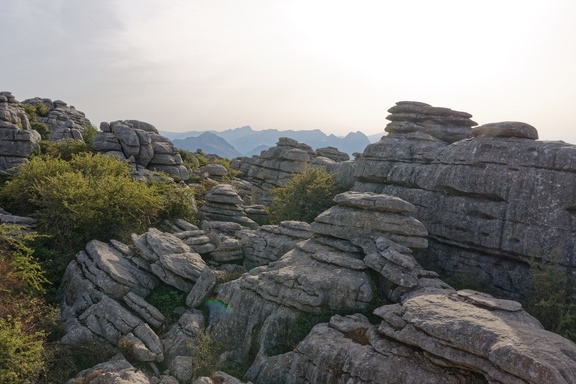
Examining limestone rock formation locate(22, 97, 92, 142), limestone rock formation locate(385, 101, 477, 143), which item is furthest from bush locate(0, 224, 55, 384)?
limestone rock formation locate(22, 97, 92, 142)

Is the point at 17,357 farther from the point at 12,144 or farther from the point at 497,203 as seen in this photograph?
the point at 12,144

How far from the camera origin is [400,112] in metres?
34.1

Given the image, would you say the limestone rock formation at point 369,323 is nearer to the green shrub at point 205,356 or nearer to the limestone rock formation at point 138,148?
the green shrub at point 205,356

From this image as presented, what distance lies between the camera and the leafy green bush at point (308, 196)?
103 ft

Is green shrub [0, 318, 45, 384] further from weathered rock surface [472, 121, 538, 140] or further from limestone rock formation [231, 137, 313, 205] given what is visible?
limestone rock formation [231, 137, 313, 205]

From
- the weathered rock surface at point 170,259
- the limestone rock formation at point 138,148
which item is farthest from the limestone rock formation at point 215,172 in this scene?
the weathered rock surface at point 170,259

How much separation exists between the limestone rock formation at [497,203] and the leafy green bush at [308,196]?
6563 millimetres

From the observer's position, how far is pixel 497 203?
2145 centimetres

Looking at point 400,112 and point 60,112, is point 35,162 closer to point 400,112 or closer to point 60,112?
point 400,112

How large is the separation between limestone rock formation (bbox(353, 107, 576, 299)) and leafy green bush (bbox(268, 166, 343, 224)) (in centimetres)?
656

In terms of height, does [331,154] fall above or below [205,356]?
above

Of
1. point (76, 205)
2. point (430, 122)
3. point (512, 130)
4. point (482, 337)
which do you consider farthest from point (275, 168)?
point (482, 337)

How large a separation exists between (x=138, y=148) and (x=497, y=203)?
35.0 meters

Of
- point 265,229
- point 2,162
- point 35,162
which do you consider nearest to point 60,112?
point 2,162
